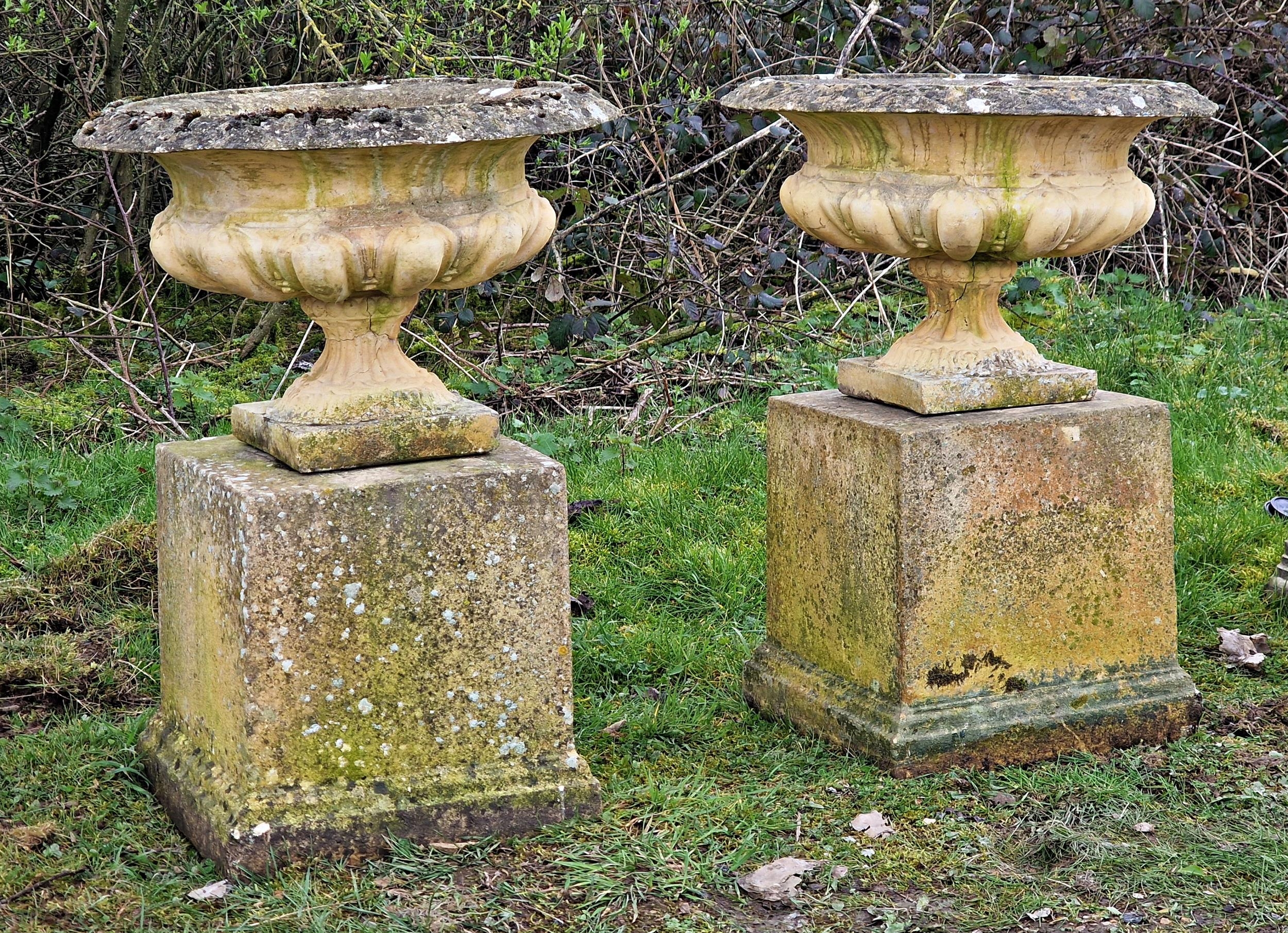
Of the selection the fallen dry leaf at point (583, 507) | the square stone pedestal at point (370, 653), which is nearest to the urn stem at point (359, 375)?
the square stone pedestal at point (370, 653)

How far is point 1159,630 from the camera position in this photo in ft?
11.6

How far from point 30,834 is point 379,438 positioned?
1.15 meters

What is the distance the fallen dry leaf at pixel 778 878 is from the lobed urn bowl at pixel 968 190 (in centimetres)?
109

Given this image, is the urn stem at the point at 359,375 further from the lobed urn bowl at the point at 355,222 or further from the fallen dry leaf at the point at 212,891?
the fallen dry leaf at the point at 212,891

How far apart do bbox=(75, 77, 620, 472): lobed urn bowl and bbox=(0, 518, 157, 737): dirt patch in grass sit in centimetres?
109

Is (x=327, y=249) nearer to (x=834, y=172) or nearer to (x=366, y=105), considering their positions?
(x=366, y=105)

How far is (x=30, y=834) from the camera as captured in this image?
2.98 meters

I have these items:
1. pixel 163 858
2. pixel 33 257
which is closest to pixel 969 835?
pixel 163 858

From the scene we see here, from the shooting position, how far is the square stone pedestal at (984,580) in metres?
3.23

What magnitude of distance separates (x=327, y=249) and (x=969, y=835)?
188 centimetres

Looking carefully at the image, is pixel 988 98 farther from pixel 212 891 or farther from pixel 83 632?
pixel 83 632

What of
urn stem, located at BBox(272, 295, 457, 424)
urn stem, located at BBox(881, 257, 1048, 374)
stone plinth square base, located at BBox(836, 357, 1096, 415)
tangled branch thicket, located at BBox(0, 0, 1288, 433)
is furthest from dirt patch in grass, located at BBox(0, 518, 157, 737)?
urn stem, located at BBox(881, 257, 1048, 374)

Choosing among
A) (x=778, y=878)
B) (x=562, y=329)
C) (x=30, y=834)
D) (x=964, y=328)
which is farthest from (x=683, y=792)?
(x=562, y=329)

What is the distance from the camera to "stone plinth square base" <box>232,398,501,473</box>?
288 centimetres
